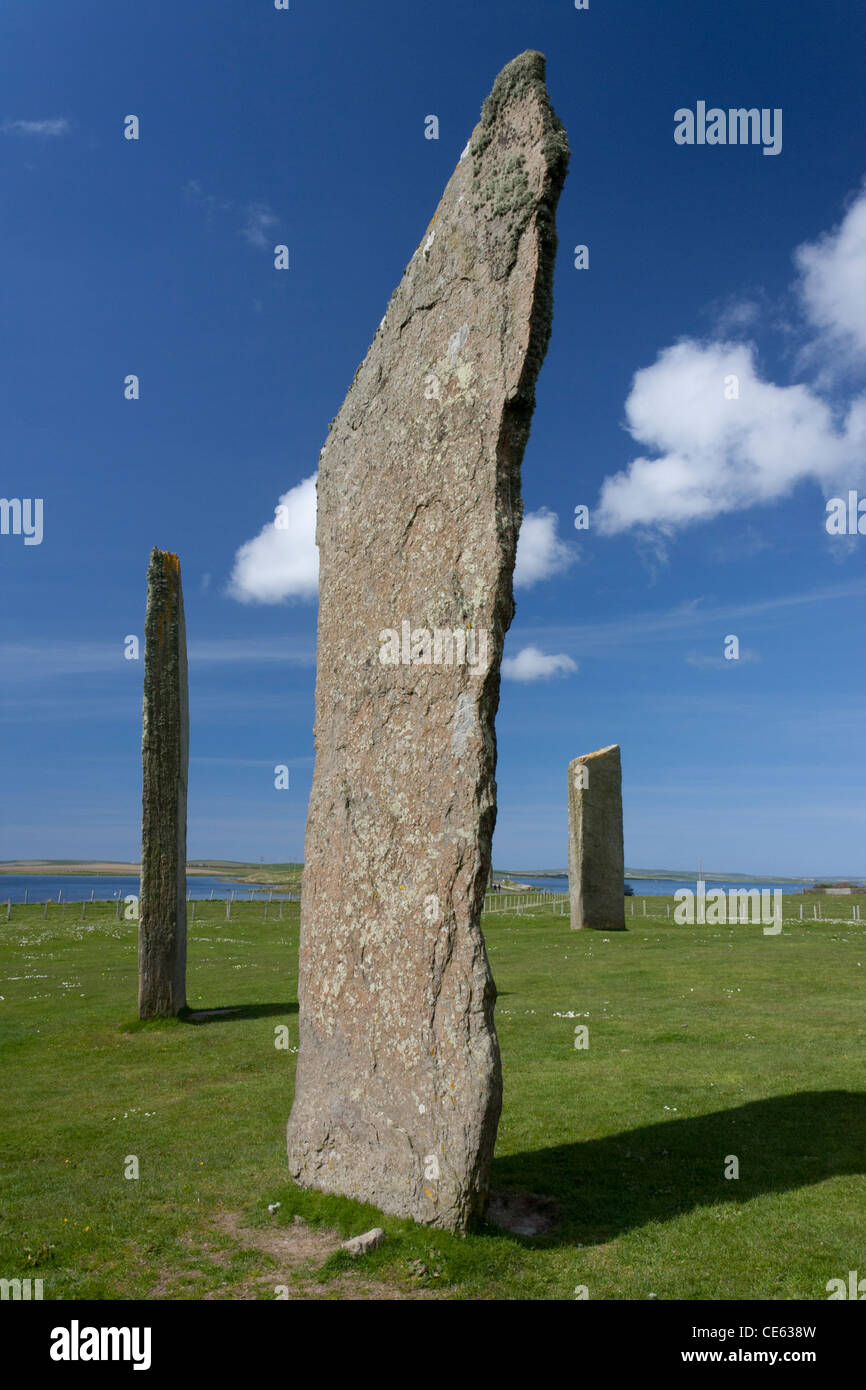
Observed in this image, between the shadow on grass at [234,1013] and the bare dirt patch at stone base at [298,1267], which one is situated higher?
the bare dirt patch at stone base at [298,1267]

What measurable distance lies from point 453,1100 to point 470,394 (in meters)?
4.70

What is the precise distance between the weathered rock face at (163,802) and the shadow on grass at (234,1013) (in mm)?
272

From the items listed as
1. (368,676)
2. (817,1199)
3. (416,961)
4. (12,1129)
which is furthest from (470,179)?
(12,1129)

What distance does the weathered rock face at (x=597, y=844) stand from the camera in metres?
23.0

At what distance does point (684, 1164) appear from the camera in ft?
22.8

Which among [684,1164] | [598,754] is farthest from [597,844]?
[684,1164]

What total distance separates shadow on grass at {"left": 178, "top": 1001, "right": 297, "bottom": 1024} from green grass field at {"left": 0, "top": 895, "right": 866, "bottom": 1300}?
0.12m

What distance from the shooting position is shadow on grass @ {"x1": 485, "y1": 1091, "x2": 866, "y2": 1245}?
6097 millimetres
